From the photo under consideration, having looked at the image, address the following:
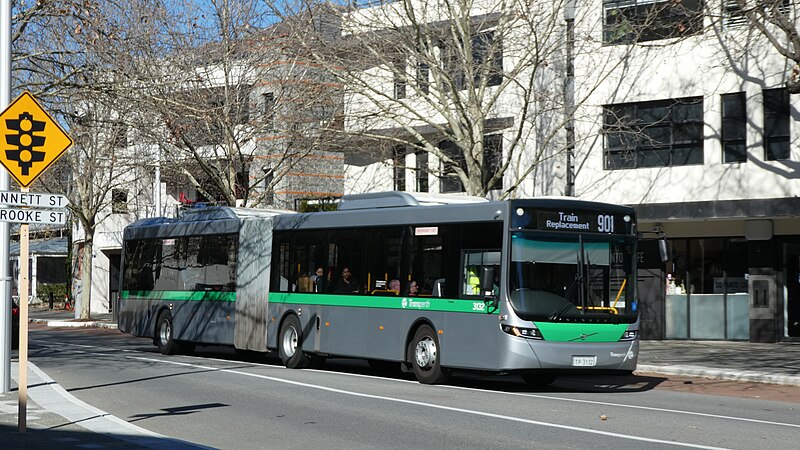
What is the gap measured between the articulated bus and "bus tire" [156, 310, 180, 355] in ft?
1.64

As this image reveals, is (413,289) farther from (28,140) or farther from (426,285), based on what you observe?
(28,140)

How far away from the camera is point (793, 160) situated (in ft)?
→ 88.7

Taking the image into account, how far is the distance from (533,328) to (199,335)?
1104cm

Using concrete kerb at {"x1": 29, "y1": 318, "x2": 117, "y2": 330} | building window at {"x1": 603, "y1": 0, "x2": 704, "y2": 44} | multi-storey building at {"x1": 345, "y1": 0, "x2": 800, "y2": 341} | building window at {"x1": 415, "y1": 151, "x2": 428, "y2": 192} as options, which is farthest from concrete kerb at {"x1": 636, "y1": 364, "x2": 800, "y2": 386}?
concrete kerb at {"x1": 29, "y1": 318, "x2": 117, "y2": 330}

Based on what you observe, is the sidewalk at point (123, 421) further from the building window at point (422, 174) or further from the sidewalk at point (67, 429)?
the building window at point (422, 174)

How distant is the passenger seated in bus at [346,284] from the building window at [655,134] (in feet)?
31.7

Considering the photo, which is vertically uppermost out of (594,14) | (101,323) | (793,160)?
(594,14)

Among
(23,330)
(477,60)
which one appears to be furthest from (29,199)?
(477,60)

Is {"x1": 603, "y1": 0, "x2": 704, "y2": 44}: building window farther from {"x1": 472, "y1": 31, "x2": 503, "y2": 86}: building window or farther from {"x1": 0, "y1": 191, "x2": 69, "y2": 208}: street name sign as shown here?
{"x1": 0, "y1": 191, "x2": 69, "y2": 208}: street name sign

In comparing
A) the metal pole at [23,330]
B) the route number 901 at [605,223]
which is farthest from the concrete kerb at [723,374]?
the metal pole at [23,330]

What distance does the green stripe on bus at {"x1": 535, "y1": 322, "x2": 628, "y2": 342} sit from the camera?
1734cm

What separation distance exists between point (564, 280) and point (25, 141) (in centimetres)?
866

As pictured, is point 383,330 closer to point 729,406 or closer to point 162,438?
point 729,406

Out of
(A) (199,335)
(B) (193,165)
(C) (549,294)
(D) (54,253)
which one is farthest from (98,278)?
(C) (549,294)
